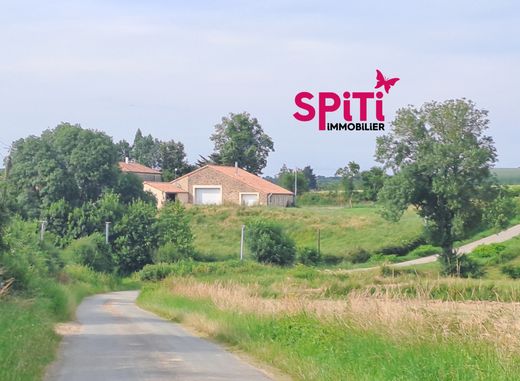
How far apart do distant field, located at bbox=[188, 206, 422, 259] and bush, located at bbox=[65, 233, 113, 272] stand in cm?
924

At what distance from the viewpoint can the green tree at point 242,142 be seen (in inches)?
4897

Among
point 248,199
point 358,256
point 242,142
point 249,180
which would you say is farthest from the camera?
point 242,142

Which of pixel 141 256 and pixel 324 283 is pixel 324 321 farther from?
pixel 141 256

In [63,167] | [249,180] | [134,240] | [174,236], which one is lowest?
[134,240]

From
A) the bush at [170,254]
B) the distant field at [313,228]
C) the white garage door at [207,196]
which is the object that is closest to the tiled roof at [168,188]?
the white garage door at [207,196]

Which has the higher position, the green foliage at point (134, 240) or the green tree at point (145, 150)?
the green tree at point (145, 150)

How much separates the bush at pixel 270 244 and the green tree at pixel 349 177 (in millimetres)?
39503

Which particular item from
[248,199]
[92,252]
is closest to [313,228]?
[248,199]

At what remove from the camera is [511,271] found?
6094cm

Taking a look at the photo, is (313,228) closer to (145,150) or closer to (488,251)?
(488,251)

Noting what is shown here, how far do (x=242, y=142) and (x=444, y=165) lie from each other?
6795 cm

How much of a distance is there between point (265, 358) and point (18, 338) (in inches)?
217

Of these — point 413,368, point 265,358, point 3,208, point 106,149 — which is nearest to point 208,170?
point 106,149

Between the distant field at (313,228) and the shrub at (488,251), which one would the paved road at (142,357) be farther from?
the distant field at (313,228)
